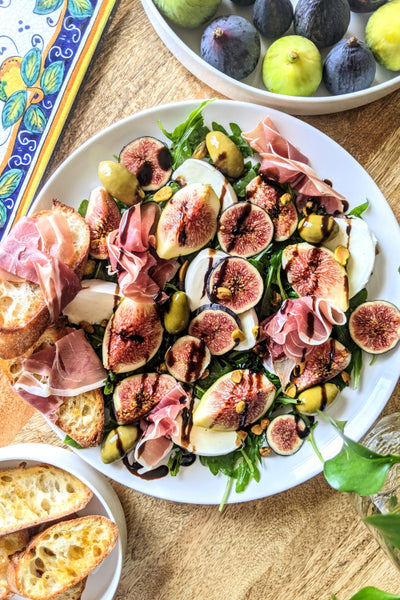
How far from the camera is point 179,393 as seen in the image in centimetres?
192

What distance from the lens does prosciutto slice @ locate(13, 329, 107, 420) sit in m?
1.87

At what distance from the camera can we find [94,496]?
81.7 inches

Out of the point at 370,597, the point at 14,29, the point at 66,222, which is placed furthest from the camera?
the point at 14,29

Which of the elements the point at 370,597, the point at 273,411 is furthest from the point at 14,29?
the point at 370,597

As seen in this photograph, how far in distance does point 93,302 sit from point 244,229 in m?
0.56

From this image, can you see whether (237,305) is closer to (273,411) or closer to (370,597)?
(273,411)

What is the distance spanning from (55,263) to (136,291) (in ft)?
0.86

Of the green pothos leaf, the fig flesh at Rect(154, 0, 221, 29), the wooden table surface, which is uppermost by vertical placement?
the green pothos leaf

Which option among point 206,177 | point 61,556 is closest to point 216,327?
point 206,177

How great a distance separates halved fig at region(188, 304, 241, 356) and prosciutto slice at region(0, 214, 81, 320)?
0.41 meters

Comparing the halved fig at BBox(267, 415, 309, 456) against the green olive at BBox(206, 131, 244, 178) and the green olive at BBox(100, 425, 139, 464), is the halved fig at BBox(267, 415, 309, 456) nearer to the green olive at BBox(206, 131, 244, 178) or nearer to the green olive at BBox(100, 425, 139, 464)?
the green olive at BBox(100, 425, 139, 464)

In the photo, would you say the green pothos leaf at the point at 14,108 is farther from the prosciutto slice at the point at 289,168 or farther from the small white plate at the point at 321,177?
the prosciutto slice at the point at 289,168

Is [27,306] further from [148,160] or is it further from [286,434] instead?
[286,434]

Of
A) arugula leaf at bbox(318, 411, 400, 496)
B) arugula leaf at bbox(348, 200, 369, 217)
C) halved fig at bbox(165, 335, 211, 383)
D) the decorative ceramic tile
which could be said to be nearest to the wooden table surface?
the decorative ceramic tile
